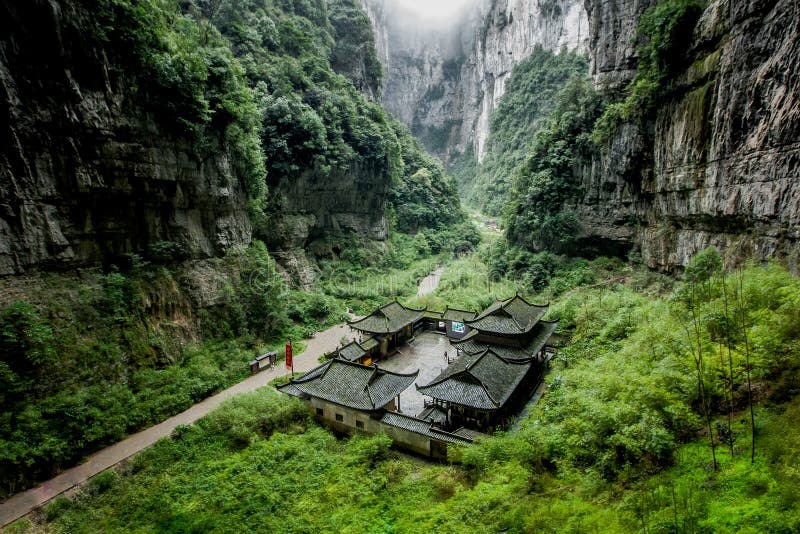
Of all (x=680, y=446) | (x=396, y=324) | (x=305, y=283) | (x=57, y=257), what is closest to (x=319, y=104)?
(x=305, y=283)

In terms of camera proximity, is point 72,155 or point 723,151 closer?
point 72,155

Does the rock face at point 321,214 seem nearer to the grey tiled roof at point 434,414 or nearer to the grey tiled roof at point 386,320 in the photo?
the grey tiled roof at point 386,320

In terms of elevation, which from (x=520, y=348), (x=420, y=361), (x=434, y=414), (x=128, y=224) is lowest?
(x=420, y=361)

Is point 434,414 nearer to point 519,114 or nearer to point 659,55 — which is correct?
point 659,55

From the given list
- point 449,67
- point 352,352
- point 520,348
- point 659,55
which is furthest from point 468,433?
point 449,67

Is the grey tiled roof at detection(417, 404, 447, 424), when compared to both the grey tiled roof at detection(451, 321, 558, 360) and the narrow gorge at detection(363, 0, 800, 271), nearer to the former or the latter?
the grey tiled roof at detection(451, 321, 558, 360)

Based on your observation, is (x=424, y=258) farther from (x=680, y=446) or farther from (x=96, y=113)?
(x=680, y=446)
